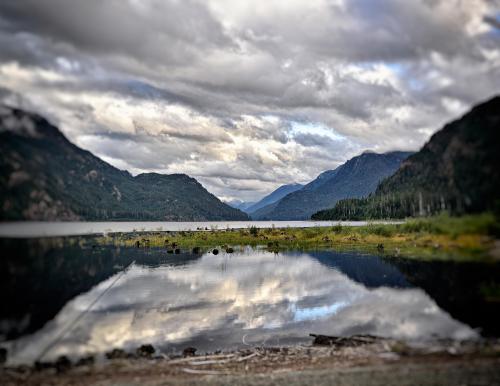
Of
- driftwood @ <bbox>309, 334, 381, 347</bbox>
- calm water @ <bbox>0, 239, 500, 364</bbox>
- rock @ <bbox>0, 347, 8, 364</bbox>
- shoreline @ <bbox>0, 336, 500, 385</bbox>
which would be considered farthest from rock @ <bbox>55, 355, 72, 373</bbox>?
driftwood @ <bbox>309, 334, 381, 347</bbox>

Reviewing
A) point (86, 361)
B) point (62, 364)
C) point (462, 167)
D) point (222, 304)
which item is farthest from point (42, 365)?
point (462, 167)

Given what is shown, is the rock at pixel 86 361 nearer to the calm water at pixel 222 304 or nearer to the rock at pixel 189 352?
the calm water at pixel 222 304

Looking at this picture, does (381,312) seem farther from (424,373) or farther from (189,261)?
(189,261)

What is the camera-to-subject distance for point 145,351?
2741 cm

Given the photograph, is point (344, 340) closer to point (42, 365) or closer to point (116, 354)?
point (116, 354)

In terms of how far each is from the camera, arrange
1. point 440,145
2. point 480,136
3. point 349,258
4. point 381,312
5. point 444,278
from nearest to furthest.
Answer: point 480,136 < point 440,145 < point 444,278 < point 381,312 < point 349,258

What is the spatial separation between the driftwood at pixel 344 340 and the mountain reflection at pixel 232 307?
1841mm

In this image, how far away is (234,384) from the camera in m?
20.5

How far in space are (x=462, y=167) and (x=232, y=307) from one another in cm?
2812

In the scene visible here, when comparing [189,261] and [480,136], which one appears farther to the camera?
[189,261]

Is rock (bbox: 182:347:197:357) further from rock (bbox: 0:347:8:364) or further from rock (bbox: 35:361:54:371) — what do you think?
rock (bbox: 0:347:8:364)

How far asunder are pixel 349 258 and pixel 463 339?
2048 inches

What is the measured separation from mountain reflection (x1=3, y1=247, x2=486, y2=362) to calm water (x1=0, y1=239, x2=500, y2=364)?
0.39 feet

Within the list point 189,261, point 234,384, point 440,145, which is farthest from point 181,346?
point 189,261
